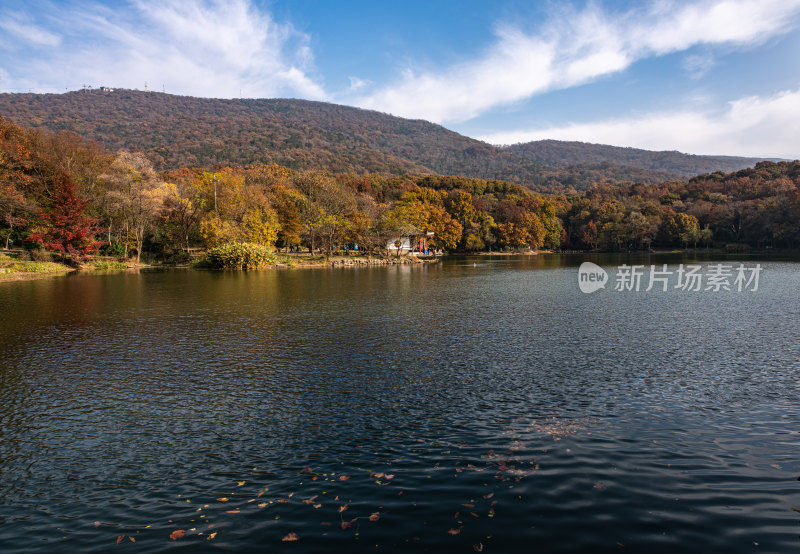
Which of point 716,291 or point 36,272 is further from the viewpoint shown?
point 36,272

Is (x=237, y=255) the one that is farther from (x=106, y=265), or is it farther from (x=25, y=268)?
(x=25, y=268)

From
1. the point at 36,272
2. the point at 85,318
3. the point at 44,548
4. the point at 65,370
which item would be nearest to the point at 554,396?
the point at 44,548

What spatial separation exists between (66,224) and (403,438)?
57.9m

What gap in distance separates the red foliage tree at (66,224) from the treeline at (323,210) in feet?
0.45

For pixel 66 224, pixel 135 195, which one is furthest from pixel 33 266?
pixel 135 195

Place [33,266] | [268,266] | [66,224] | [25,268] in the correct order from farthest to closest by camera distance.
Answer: [268,266] < [66,224] < [33,266] < [25,268]

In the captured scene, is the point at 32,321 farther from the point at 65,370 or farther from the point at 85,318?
the point at 65,370

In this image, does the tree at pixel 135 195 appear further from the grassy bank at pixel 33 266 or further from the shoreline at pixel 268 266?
the grassy bank at pixel 33 266

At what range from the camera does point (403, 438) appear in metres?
9.16

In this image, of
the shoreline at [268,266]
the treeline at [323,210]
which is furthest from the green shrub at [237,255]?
the treeline at [323,210]

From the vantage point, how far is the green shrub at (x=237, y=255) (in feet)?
191

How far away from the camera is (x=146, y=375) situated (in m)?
13.7

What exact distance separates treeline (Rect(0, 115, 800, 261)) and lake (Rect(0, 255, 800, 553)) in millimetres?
41295

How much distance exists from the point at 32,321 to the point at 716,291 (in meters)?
41.5
